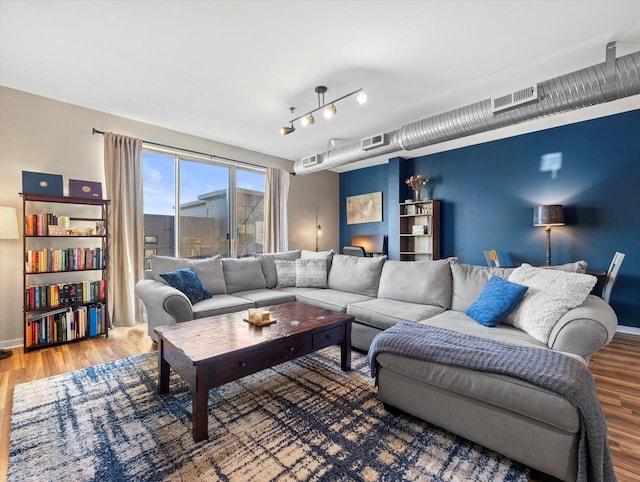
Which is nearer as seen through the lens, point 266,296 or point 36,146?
point 36,146

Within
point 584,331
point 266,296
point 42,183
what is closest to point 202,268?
point 266,296

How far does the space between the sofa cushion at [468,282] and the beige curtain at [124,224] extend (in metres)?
3.82

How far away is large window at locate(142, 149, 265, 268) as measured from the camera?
4.16m

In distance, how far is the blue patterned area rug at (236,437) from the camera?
1390 millimetres

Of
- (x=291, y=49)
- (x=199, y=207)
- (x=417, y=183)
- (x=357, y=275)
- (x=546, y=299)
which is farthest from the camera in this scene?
(x=417, y=183)

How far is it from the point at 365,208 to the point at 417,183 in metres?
1.38

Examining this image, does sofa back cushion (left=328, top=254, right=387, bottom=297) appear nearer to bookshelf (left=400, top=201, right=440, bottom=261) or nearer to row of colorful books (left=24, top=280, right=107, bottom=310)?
bookshelf (left=400, top=201, right=440, bottom=261)

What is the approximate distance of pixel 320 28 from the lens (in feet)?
6.98

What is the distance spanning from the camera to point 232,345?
1.78 m

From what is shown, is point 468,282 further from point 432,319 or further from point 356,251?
point 356,251

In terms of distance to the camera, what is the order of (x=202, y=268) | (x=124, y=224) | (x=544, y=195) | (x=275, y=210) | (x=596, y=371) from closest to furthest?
(x=596, y=371), (x=202, y=268), (x=124, y=224), (x=544, y=195), (x=275, y=210)

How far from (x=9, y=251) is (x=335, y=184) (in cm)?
539

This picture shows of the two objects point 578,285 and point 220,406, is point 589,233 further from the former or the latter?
point 220,406

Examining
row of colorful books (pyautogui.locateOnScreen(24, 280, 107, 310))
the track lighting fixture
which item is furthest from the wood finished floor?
the track lighting fixture
